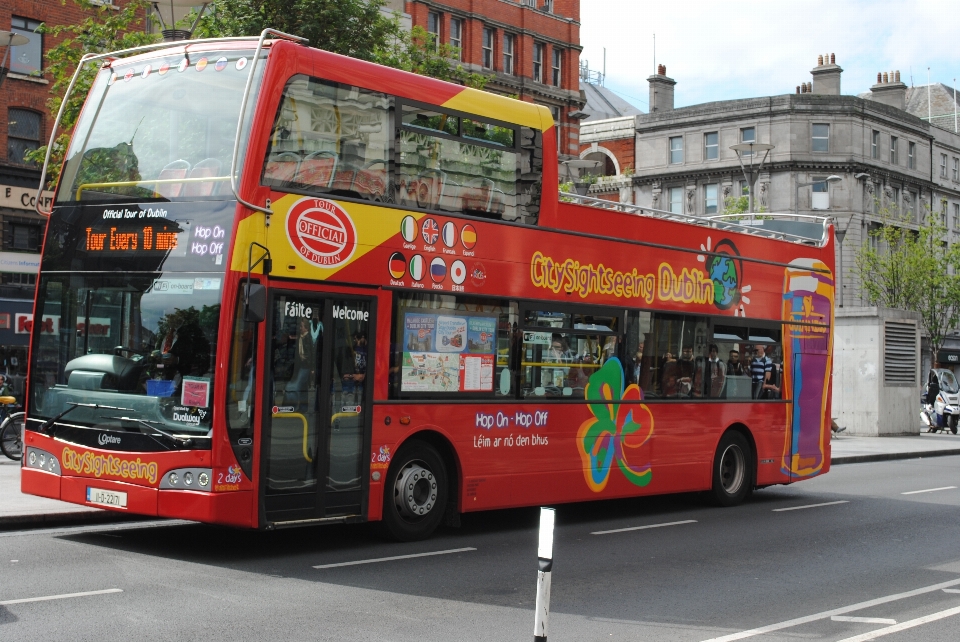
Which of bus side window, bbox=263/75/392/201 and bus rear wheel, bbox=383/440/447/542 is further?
bus rear wheel, bbox=383/440/447/542

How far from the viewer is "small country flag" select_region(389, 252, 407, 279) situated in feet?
36.8

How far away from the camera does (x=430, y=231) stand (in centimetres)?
1161

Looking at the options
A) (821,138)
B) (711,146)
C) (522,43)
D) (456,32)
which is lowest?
(711,146)

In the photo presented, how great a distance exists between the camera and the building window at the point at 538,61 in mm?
56969

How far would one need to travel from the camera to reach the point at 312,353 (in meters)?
10.5

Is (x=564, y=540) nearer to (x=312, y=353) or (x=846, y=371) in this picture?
(x=312, y=353)

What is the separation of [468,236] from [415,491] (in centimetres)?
269

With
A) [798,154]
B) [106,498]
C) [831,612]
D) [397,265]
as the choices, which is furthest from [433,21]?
[831,612]

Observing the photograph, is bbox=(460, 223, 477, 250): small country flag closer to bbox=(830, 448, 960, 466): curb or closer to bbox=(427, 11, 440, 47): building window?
bbox=(830, 448, 960, 466): curb

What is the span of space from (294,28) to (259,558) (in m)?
13.8

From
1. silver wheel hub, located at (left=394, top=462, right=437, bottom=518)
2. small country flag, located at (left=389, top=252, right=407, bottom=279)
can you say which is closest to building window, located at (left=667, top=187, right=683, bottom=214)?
silver wheel hub, located at (left=394, top=462, right=437, bottom=518)

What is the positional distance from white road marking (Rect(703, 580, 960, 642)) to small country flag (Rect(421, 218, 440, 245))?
16.9ft

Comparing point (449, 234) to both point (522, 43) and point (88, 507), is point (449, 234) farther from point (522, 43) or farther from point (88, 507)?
point (522, 43)

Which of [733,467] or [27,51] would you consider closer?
[733,467]
